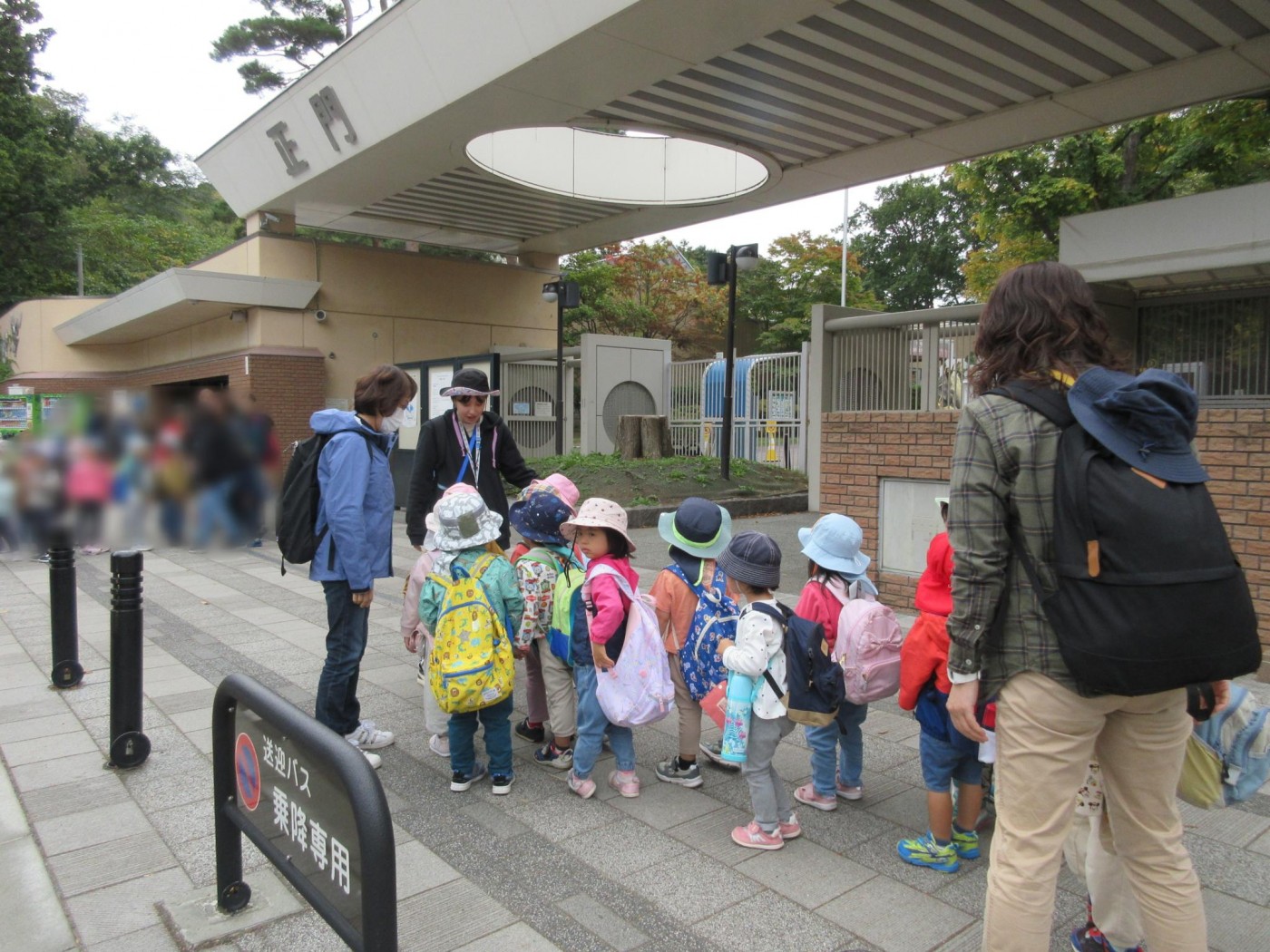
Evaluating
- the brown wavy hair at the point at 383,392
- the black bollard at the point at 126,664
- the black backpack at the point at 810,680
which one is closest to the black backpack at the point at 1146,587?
the black backpack at the point at 810,680

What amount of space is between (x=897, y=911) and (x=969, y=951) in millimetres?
285

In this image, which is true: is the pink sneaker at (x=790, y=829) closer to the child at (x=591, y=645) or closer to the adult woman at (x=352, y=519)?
the child at (x=591, y=645)

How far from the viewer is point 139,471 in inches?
36.4

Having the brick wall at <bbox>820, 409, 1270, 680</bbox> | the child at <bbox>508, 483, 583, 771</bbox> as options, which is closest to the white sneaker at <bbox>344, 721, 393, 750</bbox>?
the child at <bbox>508, 483, 583, 771</bbox>

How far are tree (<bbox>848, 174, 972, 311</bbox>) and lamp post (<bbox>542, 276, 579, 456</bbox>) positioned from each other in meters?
34.0

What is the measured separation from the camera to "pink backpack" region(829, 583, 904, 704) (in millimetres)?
3400

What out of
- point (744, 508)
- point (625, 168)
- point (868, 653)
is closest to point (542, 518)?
point (868, 653)

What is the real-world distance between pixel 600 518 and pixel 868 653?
126 cm

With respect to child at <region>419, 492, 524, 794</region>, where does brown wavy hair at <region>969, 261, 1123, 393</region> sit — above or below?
above

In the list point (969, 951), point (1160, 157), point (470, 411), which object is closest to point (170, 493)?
point (969, 951)

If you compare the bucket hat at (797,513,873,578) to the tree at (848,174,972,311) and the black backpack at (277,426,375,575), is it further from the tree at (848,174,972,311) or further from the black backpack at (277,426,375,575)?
the tree at (848,174,972,311)

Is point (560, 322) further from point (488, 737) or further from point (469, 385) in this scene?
point (488, 737)

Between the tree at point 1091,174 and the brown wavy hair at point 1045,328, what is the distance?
1475 centimetres

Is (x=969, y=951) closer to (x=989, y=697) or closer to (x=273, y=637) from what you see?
(x=989, y=697)
